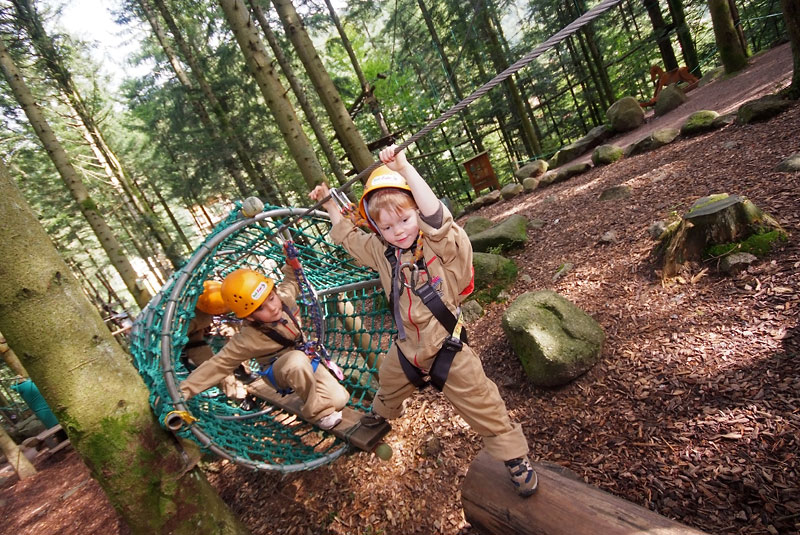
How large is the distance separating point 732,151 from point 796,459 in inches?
162

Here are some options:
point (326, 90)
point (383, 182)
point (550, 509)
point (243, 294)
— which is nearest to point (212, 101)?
point (326, 90)

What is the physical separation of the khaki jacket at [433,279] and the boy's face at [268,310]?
974mm

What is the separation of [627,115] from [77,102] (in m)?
14.7

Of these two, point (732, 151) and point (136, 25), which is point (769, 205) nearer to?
point (732, 151)

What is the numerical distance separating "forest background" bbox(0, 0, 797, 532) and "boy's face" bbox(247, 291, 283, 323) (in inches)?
90.8

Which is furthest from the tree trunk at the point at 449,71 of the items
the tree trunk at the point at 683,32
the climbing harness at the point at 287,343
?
the climbing harness at the point at 287,343

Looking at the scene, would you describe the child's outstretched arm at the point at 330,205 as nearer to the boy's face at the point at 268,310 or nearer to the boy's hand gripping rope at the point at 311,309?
the boy's hand gripping rope at the point at 311,309

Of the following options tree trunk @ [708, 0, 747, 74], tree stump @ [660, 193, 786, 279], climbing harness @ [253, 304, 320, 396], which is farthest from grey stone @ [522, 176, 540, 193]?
climbing harness @ [253, 304, 320, 396]

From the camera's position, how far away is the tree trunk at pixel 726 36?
777cm

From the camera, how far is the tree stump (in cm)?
280

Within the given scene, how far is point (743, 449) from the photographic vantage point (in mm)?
1815

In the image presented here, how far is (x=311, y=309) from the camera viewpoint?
2.89 meters

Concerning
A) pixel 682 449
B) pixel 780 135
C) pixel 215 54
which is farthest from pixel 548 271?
pixel 215 54

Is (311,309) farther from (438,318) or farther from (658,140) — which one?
(658,140)
